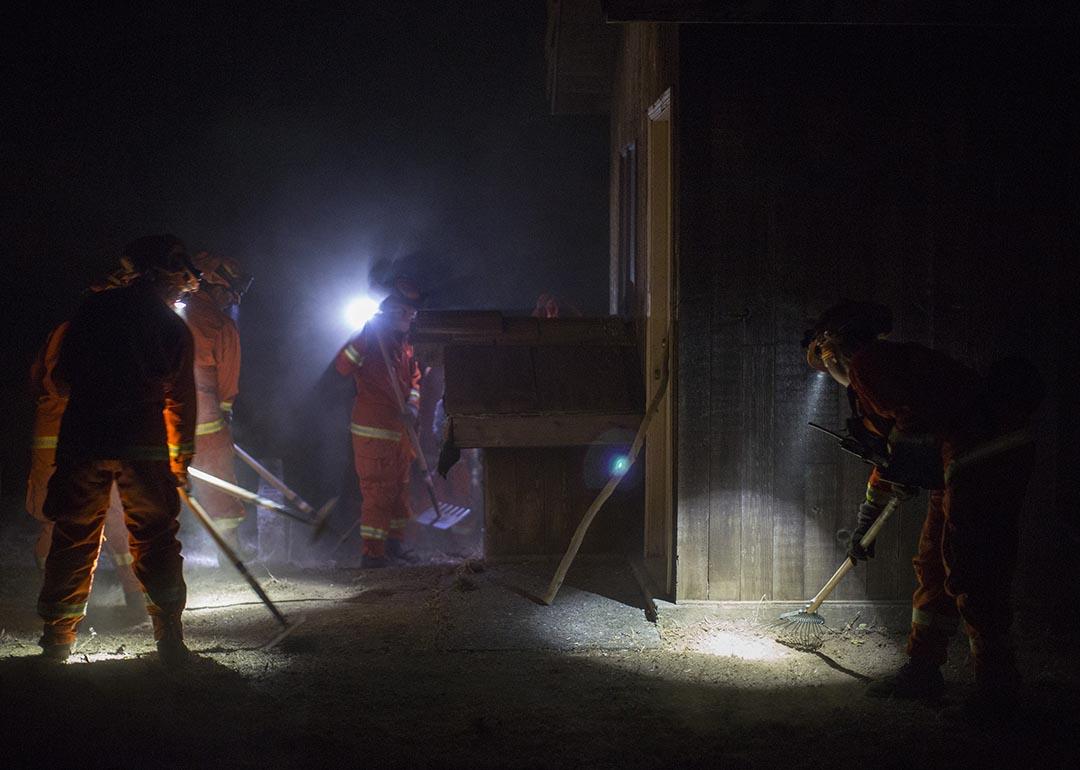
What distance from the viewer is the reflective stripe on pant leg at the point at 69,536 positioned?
4.55m

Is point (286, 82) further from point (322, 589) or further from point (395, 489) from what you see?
point (322, 589)

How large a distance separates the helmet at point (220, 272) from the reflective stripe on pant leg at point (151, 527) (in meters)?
2.75

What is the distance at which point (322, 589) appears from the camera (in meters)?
6.54

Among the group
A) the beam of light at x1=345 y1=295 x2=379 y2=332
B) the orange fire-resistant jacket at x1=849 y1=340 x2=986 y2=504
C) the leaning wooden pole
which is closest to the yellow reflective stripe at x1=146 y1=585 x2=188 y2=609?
the leaning wooden pole

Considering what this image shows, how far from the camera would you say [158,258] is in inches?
194

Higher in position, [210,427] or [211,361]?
[211,361]

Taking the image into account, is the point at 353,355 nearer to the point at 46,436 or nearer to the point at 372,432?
the point at 372,432

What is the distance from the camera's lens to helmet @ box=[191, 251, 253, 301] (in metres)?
7.04

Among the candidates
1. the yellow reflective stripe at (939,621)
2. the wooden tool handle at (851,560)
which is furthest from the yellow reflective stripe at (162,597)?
the yellow reflective stripe at (939,621)

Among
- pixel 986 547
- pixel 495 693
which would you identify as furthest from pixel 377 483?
pixel 986 547

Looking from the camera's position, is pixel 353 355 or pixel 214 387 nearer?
pixel 214 387

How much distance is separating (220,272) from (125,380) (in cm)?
A: 275

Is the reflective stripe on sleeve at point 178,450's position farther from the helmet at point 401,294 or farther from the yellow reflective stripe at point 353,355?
the helmet at point 401,294

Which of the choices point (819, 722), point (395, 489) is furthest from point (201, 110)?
point (819, 722)
